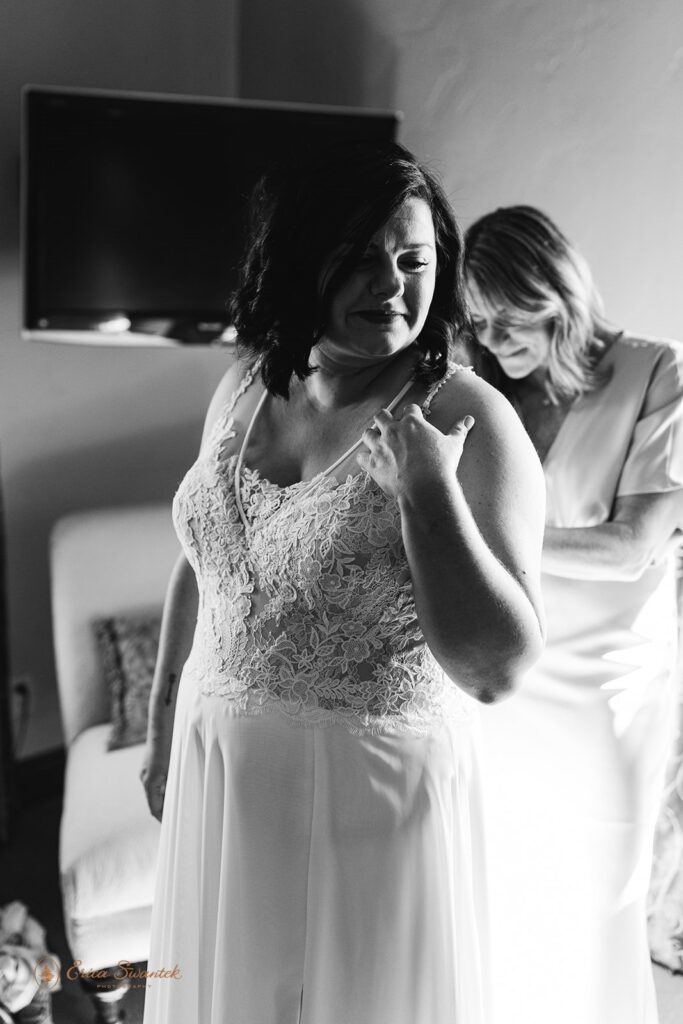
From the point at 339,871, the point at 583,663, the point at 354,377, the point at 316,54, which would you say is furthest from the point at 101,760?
the point at 316,54

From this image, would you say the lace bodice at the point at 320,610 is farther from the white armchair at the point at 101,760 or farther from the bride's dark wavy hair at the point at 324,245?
the white armchair at the point at 101,760

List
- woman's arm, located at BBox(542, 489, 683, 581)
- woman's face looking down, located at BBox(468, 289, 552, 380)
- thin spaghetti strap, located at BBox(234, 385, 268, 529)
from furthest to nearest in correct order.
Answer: woman's face looking down, located at BBox(468, 289, 552, 380)
woman's arm, located at BBox(542, 489, 683, 581)
thin spaghetti strap, located at BBox(234, 385, 268, 529)

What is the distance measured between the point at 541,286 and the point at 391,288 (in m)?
0.65

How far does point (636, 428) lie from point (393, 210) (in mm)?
733

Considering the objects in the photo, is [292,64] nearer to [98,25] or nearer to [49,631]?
[98,25]

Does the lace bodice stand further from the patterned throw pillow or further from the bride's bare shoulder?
the patterned throw pillow

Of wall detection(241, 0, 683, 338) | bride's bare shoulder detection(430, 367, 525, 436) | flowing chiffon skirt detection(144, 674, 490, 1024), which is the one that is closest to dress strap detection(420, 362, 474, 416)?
bride's bare shoulder detection(430, 367, 525, 436)

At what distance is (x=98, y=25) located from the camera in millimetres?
2785

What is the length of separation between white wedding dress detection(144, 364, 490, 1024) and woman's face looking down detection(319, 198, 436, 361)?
0.52 feet

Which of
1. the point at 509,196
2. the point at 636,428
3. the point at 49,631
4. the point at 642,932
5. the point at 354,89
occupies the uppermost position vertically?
the point at 354,89

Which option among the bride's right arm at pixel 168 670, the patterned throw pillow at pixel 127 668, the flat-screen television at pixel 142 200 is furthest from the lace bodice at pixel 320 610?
the flat-screen television at pixel 142 200

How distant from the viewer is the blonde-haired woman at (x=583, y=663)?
1650mm

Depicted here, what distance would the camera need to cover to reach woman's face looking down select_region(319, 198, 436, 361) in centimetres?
109

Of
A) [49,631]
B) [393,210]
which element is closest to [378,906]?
[393,210]
